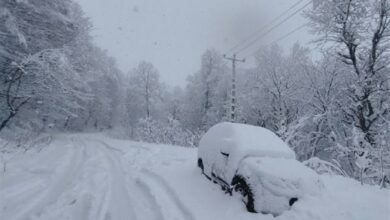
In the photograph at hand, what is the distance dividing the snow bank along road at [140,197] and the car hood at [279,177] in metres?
0.25

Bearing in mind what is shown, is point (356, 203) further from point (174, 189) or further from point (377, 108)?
point (377, 108)

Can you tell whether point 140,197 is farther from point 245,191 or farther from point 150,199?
point 245,191

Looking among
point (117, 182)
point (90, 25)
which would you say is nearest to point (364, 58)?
point (117, 182)

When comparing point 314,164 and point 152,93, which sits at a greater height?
point 152,93

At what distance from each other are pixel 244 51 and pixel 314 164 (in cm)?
1517

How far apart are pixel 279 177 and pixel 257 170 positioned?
43 cm

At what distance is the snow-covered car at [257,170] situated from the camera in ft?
16.4

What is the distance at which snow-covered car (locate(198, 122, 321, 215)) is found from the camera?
5.01 m

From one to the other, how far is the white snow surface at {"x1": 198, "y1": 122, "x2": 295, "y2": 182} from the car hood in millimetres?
255

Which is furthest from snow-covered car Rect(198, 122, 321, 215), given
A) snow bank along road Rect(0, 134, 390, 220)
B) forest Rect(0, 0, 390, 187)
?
forest Rect(0, 0, 390, 187)

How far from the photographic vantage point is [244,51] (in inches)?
843

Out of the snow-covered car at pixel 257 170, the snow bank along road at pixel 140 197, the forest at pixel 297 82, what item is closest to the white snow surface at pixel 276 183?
the snow-covered car at pixel 257 170

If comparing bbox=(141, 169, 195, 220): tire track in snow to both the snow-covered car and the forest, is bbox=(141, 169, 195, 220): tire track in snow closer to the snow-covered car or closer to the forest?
the snow-covered car

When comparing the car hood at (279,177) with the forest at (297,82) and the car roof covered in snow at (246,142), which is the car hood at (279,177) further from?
the forest at (297,82)
